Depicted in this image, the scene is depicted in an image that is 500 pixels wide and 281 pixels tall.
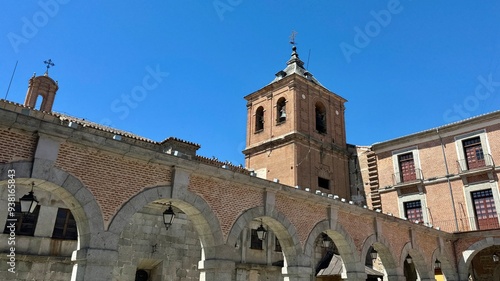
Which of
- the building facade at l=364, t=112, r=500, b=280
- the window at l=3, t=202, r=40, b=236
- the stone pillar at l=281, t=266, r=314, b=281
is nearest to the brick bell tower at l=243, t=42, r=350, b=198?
the building facade at l=364, t=112, r=500, b=280

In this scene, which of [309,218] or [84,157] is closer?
[84,157]

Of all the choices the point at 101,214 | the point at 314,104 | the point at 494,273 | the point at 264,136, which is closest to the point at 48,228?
the point at 101,214

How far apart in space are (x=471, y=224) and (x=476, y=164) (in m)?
3.28

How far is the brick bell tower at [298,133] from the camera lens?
21906mm

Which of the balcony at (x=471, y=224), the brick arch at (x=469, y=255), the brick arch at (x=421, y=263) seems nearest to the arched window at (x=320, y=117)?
the balcony at (x=471, y=224)

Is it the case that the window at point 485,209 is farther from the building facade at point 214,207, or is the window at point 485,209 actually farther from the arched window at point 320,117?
the arched window at point 320,117

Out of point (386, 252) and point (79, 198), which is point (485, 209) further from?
point (79, 198)

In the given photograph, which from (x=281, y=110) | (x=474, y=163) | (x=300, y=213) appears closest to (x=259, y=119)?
(x=281, y=110)

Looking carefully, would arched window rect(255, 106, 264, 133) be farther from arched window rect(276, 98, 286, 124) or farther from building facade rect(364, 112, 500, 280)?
building facade rect(364, 112, 500, 280)

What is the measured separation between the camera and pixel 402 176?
72.0 ft

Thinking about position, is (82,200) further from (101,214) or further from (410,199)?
(410,199)

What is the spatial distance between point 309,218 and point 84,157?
6709mm

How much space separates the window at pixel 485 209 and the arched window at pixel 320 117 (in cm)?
940

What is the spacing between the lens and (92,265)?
6824mm
